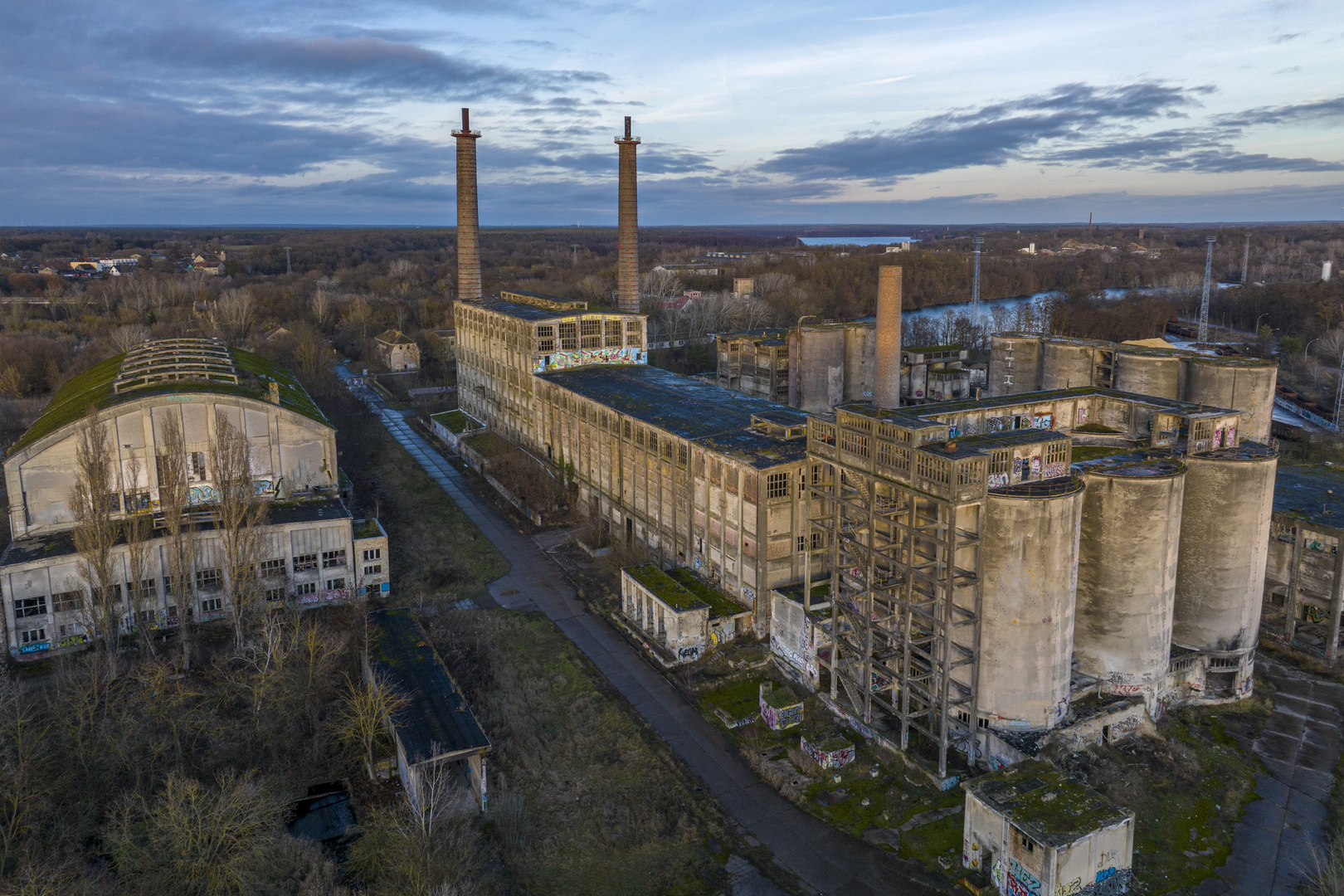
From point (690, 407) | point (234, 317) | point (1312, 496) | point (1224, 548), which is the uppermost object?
point (234, 317)

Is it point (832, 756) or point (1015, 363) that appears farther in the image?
point (1015, 363)

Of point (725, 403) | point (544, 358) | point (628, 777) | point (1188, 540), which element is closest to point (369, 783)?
point (628, 777)

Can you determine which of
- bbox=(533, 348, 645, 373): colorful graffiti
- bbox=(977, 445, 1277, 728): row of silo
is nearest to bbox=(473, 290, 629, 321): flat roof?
bbox=(533, 348, 645, 373): colorful graffiti

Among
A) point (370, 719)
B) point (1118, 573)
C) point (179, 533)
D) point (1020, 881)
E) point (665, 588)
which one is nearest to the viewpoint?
point (1020, 881)

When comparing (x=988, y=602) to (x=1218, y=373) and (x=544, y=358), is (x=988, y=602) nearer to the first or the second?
(x=1218, y=373)

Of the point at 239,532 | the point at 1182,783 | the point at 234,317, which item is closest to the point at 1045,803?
the point at 1182,783

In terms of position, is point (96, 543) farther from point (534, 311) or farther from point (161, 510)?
point (534, 311)

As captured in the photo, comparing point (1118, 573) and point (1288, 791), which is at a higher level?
point (1118, 573)
